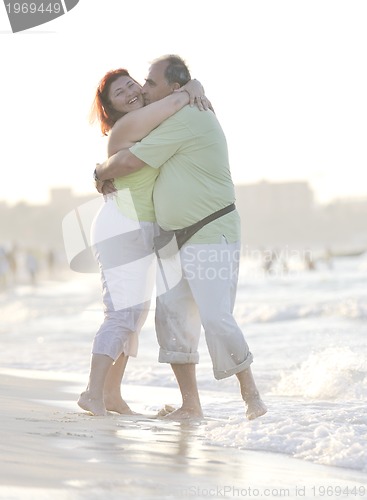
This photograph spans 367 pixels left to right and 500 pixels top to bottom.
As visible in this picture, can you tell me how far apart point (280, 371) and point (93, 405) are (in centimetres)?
323

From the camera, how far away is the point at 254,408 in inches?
175

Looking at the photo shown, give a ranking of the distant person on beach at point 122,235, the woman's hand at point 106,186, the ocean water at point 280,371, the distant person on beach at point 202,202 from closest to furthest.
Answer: the ocean water at point 280,371 < the distant person on beach at point 202,202 < the distant person on beach at point 122,235 < the woman's hand at point 106,186

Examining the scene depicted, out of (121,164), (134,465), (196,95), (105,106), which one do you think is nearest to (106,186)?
(121,164)

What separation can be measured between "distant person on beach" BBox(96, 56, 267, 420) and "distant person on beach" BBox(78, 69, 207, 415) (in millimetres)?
70

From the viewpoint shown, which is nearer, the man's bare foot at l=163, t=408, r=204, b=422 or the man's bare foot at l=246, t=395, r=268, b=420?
the man's bare foot at l=246, t=395, r=268, b=420

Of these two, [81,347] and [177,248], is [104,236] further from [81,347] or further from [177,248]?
[81,347]

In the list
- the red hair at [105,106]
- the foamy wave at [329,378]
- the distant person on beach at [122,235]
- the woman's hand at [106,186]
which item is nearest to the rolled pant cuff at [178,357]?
the distant person on beach at [122,235]

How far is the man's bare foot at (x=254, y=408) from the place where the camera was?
4.43 m

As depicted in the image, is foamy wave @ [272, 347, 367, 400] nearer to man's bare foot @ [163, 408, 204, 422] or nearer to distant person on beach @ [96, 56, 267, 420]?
man's bare foot @ [163, 408, 204, 422]

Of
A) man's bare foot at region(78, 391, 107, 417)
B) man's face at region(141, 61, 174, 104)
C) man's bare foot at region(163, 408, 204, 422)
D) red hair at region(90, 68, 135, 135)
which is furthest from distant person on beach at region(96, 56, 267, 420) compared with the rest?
man's bare foot at region(78, 391, 107, 417)

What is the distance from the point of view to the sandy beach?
289 cm

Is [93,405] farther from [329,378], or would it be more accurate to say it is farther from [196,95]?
[329,378]

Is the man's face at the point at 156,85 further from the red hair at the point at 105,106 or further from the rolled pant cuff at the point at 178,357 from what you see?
the rolled pant cuff at the point at 178,357

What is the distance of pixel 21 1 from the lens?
9.46 m
